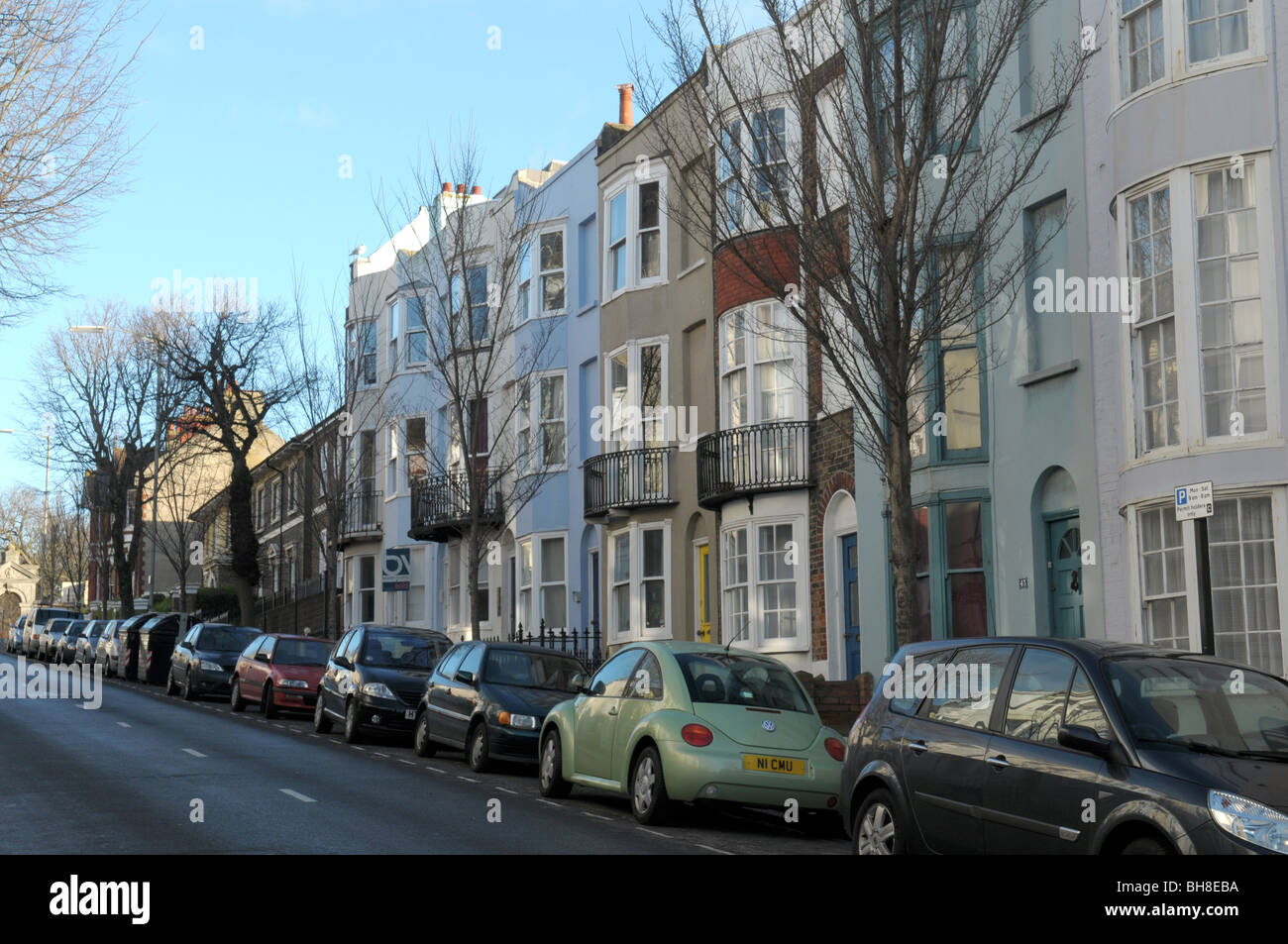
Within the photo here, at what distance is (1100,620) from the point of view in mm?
17578

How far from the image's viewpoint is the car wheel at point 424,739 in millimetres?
20156

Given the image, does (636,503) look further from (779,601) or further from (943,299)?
(943,299)

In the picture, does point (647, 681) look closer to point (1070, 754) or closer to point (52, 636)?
point (1070, 754)

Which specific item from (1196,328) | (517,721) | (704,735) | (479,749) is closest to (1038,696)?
(704,735)

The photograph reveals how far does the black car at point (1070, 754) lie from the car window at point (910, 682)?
0.01 metres

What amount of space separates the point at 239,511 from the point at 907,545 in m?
35.8

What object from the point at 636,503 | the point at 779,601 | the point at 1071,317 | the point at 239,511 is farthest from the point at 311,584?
the point at 1071,317

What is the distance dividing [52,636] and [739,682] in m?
47.6

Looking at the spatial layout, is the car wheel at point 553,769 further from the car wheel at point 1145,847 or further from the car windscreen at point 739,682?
the car wheel at point 1145,847

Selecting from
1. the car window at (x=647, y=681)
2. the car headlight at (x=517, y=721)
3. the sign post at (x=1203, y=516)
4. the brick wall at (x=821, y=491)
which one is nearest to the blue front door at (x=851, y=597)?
the brick wall at (x=821, y=491)

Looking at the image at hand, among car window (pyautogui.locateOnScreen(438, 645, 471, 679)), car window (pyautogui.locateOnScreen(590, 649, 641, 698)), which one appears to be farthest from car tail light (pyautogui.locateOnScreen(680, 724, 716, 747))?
car window (pyautogui.locateOnScreen(438, 645, 471, 679))

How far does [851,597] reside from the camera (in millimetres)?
23406

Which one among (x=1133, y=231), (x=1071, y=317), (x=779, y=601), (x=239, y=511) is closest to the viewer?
(x=1133, y=231)

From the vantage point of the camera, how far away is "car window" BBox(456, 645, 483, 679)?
62.1ft
